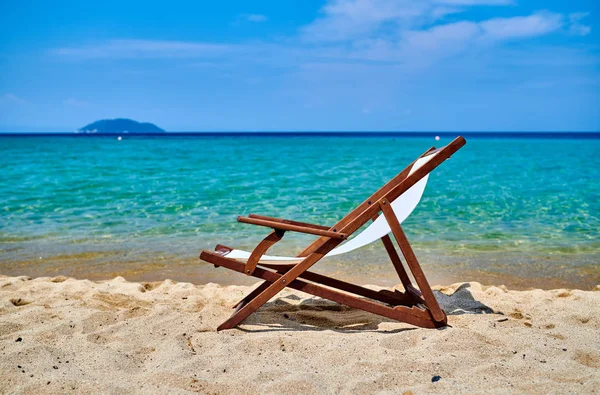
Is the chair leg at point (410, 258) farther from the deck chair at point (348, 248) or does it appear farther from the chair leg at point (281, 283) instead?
the chair leg at point (281, 283)

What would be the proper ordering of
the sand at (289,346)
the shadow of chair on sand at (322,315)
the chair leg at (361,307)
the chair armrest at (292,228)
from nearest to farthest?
the sand at (289,346)
the chair armrest at (292,228)
the chair leg at (361,307)
the shadow of chair on sand at (322,315)

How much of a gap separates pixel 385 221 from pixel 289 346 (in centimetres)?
126

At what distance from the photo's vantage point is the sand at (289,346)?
282cm

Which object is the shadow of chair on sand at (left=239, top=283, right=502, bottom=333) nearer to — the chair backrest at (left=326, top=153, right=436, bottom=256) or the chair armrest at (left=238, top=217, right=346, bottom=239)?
the chair backrest at (left=326, top=153, right=436, bottom=256)

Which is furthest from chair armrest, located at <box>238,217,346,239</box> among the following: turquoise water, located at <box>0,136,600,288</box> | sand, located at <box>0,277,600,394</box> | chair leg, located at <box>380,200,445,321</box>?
turquoise water, located at <box>0,136,600,288</box>

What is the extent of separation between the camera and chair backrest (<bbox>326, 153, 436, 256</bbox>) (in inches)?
159

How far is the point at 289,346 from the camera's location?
3385 millimetres

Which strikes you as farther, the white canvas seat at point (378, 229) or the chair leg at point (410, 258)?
the white canvas seat at point (378, 229)

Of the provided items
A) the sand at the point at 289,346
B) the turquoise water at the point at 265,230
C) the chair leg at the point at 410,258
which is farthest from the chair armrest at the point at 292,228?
the turquoise water at the point at 265,230

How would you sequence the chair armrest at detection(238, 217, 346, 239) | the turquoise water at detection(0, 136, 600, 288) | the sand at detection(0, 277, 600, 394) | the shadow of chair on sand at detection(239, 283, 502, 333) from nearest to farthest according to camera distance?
the sand at detection(0, 277, 600, 394), the chair armrest at detection(238, 217, 346, 239), the shadow of chair on sand at detection(239, 283, 502, 333), the turquoise water at detection(0, 136, 600, 288)

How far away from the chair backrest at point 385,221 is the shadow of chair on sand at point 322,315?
524 mm

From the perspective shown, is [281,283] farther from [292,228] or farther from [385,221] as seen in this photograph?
[385,221]

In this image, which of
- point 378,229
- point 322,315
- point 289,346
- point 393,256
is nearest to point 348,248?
point 378,229

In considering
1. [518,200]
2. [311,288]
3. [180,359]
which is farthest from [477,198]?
[180,359]
